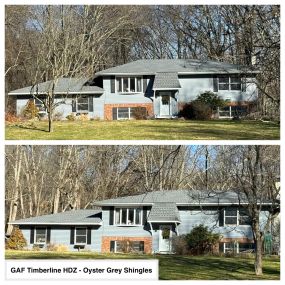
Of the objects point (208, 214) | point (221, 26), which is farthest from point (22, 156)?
point (221, 26)

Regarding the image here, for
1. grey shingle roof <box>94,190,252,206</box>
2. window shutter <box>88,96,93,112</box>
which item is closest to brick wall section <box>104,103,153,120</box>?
window shutter <box>88,96,93,112</box>

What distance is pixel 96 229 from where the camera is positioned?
19.6 meters

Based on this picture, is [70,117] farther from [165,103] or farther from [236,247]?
[236,247]

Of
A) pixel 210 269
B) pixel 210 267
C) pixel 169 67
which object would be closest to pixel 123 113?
pixel 169 67

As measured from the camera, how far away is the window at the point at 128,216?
62.9ft

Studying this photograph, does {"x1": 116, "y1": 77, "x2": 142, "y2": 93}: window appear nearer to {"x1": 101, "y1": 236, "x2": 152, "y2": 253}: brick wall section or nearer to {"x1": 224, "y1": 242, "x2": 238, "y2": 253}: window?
{"x1": 101, "y1": 236, "x2": 152, "y2": 253}: brick wall section

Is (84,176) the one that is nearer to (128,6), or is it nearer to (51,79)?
(51,79)

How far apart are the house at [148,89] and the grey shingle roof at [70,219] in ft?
8.57

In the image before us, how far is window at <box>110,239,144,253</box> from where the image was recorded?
61.7 feet

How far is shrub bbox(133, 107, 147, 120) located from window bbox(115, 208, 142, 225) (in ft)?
7.69

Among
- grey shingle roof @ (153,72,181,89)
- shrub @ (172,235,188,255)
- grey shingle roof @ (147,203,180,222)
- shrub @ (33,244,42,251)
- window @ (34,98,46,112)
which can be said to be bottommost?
shrub @ (33,244,42,251)

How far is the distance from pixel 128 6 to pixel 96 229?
18.8 ft

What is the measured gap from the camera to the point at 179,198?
19.0 meters

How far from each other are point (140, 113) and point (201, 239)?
348 cm
